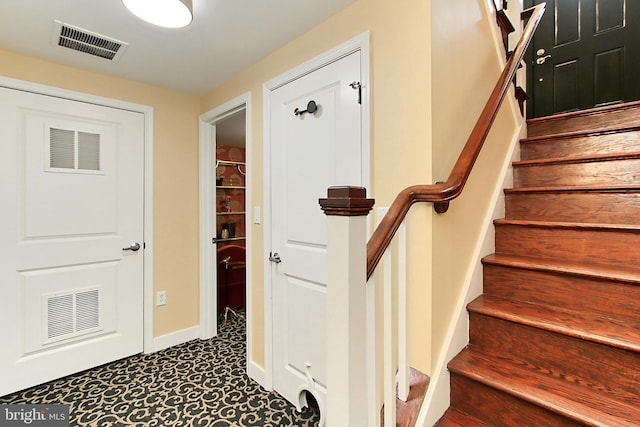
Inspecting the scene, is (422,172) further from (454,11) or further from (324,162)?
(454,11)

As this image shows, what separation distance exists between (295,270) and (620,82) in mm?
3197

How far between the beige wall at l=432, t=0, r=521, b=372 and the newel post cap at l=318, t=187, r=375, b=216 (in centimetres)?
58

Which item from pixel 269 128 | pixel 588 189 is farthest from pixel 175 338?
pixel 588 189

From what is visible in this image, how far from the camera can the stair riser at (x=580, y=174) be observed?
1658mm

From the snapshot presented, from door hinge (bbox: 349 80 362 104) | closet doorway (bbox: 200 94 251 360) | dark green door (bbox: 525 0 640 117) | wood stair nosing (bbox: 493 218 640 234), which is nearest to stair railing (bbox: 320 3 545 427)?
door hinge (bbox: 349 80 362 104)

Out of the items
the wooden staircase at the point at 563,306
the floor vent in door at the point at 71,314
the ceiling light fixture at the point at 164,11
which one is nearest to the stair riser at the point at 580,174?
the wooden staircase at the point at 563,306

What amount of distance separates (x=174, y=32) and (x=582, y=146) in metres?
2.63

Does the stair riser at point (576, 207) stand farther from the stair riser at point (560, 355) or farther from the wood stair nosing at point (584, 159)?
the stair riser at point (560, 355)

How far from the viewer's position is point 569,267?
1396 millimetres

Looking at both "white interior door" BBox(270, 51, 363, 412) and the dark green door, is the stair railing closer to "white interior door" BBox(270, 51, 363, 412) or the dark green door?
"white interior door" BBox(270, 51, 363, 412)

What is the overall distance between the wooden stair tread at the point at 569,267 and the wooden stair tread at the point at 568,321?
0.53 ft

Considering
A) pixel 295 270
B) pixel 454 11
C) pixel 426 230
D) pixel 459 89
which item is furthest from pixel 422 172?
pixel 295 270

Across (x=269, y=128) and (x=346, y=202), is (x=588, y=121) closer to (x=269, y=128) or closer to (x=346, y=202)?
(x=269, y=128)

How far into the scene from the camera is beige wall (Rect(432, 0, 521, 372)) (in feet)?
4.30
